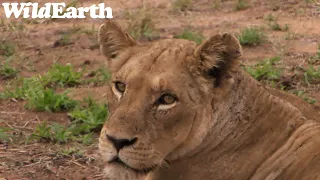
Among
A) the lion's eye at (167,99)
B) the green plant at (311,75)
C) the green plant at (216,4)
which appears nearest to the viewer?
the lion's eye at (167,99)

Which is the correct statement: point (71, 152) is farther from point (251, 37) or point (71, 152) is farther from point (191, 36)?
point (251, 37)

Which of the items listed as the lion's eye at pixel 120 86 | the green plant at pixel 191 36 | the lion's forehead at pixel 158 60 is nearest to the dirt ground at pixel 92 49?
the green plant at pixel 191 36

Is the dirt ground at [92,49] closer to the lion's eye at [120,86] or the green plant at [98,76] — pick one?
the green plant at [98,76]

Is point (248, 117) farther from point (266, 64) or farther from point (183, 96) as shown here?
point (266, 64)

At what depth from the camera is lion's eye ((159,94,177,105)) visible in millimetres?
4043

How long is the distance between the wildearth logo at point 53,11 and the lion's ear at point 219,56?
5.60 metres

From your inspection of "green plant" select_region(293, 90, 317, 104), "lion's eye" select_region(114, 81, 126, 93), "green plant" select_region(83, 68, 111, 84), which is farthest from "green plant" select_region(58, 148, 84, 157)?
"green plant" select_region(293, 90, 317, 104)

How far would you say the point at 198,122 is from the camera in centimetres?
411

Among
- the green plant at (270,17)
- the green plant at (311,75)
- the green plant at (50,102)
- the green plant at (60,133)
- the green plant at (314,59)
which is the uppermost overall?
the green plant at (270,17)

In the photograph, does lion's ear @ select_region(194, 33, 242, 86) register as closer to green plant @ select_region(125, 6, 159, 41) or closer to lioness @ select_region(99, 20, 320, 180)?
lioness @ select_region(99, 20, 320, 180)

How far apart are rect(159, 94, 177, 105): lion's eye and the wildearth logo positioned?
18.7 ft

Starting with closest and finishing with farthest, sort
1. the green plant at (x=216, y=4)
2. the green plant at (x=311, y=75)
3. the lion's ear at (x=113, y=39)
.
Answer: the lion's ear at (x=113, y=39) < the green plant at (x=311, y=75) < the green plant at (x=216, y=4)

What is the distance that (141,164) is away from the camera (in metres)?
4.02

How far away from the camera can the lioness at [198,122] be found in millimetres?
4004
